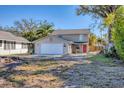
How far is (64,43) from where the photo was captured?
22.8 meters

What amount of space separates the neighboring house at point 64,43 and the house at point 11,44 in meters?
1.48

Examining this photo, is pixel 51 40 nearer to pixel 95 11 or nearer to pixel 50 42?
pixel 50 42

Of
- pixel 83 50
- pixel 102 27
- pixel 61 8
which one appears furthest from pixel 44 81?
pixel 83 50

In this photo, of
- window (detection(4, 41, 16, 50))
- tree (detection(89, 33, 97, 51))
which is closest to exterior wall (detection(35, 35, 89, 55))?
tree (detection(89, 33, 97, 51))

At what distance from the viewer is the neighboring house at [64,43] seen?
2078 centimetres

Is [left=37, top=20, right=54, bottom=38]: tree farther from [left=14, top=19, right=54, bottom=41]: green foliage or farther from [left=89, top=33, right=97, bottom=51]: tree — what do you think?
[left=89, top=33, right=97, bottom=51]: tree

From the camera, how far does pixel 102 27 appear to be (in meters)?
19.4

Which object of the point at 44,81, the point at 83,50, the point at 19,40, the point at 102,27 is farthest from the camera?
the point at 83,50

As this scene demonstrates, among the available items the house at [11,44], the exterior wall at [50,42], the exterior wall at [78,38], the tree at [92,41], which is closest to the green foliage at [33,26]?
the house at [11,44]

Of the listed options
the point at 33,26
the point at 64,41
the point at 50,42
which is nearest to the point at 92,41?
the point at 64,41

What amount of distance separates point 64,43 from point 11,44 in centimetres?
514

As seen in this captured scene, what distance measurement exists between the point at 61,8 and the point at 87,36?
53.9 feet

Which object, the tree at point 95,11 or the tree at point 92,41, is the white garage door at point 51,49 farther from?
the tree at point 92,41
